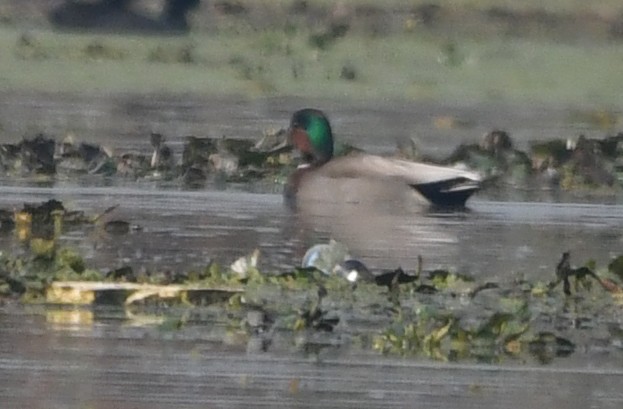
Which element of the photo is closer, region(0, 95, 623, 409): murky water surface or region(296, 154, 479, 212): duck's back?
region(0, 95, 623, 409): murky water surface

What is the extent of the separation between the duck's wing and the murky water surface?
0.14 metres

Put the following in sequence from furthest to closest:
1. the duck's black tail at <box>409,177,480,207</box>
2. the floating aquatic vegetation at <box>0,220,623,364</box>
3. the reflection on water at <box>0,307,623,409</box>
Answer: the duck's black tail at <box>409,177,480,207</box>
the floating aquatic vegetation at <box>0,220,623,364</box>
the reflection on water at <box>0,307,623,409</box>

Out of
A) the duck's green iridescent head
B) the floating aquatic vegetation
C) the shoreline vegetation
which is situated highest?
the shoreline vegetation

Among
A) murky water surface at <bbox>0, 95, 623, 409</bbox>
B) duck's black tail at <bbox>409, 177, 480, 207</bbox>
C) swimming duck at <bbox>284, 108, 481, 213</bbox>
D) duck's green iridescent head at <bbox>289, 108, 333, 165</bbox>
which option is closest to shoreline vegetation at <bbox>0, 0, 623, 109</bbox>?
A: murky water surface at <bbox>0, 95, 623, 409</bbox>

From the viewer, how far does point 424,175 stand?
43.3ft

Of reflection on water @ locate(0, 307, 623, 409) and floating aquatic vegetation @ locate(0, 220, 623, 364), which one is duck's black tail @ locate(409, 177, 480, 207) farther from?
reflection on water @ locate(0, 307, 623, 409)

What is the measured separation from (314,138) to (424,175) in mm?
1515

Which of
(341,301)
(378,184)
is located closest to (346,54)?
(378,184)

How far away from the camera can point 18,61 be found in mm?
24156

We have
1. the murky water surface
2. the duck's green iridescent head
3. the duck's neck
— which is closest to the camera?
the murky water surface

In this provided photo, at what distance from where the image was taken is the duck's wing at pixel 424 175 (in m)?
13.0

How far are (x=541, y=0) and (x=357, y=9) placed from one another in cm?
352

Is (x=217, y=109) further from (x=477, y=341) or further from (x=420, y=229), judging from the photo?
(x=477, y=341)

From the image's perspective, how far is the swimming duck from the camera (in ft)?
42.9
